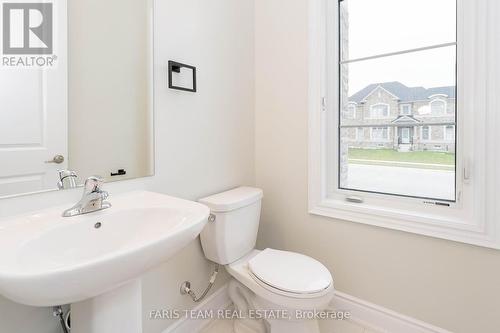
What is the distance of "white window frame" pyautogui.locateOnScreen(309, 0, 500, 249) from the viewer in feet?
3.59

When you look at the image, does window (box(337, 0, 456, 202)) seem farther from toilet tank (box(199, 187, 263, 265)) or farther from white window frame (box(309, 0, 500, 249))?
toilet tank (box(199, 187, 263, 265))

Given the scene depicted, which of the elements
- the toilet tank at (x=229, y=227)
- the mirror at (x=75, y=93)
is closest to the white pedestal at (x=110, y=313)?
the mirror at (x=75, y=93)

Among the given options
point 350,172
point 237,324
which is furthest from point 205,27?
point 237,324

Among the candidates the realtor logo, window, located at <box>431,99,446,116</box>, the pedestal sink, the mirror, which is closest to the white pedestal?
the pedestal sink

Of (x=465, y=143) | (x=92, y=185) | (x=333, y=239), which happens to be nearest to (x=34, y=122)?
(x=92, y=185)

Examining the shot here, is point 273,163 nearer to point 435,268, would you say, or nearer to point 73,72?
point 435,268

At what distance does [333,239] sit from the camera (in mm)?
1532

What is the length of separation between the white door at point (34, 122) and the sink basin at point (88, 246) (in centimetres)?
12

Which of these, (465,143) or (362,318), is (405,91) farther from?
(362,318)

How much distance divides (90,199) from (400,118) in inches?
59.0

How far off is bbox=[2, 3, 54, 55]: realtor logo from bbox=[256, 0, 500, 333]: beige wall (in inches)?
47.3

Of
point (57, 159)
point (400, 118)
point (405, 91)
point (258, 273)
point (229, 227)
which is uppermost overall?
point (405, 91)

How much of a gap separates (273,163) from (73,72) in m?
1.20

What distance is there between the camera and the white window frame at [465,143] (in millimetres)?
1093
